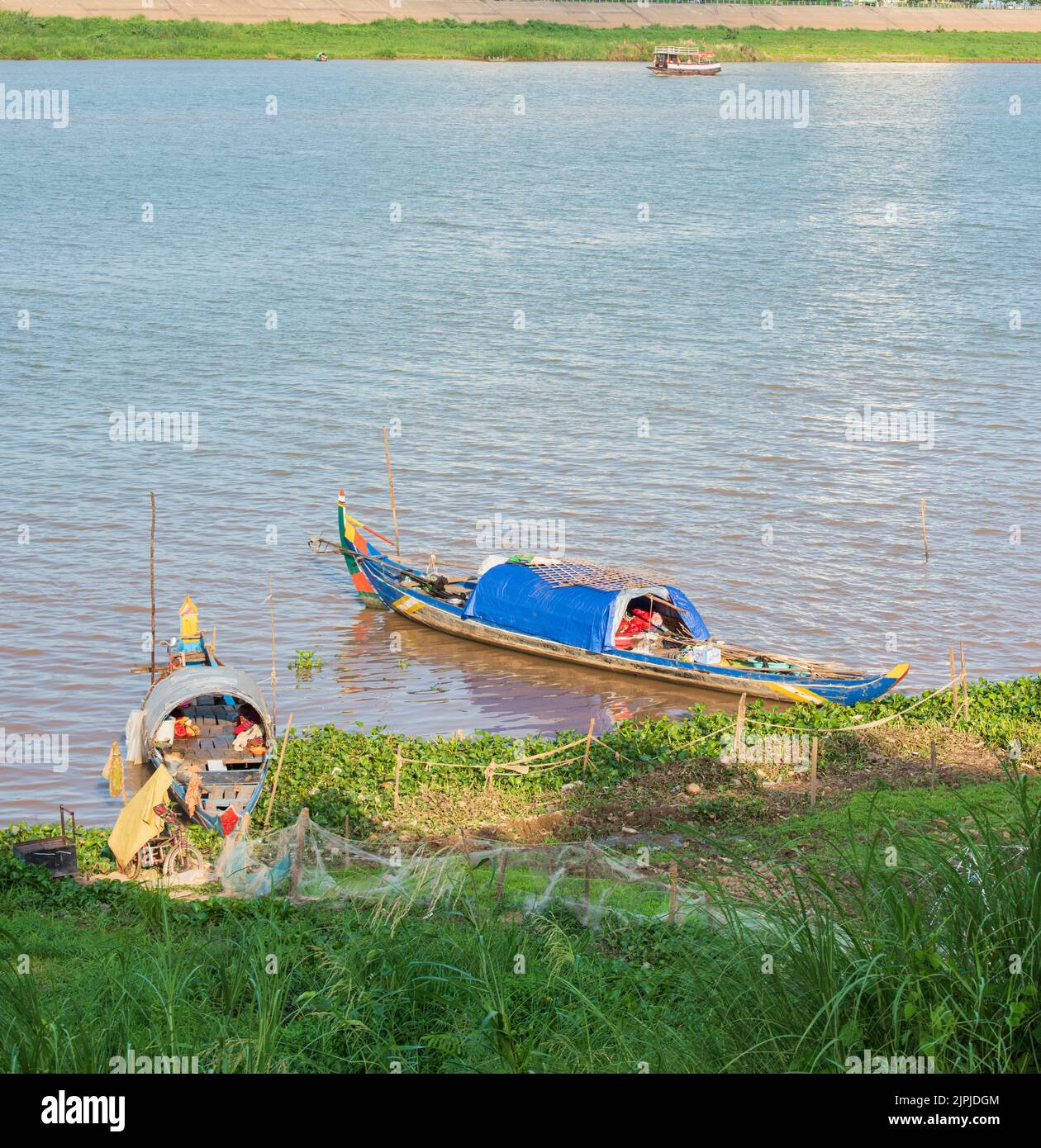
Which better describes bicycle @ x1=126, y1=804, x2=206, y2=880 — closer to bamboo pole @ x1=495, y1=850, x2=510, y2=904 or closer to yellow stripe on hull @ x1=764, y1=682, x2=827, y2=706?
bamboo pole @ x1=495, y1=850, x2=510, y2=904

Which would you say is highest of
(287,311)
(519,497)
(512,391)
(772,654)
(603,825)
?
(287,311)

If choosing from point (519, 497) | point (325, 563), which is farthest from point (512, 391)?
point (325, 563)

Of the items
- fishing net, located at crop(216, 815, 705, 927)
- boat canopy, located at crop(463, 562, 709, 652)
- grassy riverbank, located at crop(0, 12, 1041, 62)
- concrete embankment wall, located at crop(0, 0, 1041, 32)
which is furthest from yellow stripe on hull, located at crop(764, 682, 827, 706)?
concrete embankment wall, located at crop(0, 0, 1041, 32)

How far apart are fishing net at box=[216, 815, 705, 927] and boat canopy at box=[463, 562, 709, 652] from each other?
8.33 m

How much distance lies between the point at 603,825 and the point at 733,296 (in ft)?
121

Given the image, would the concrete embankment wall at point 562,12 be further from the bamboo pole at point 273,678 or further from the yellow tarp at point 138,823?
the yellow tarp at point 138,823

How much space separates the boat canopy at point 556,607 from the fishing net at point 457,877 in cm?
833

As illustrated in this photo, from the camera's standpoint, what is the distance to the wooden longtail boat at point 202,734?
54.1 ft

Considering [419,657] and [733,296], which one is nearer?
[419,657]

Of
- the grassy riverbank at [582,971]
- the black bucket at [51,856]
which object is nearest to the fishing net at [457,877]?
the grassy riverbank at [582,971]

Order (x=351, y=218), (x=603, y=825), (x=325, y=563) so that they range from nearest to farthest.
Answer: (x=603, y=825)
(x=325, y=563)
(x=351, y=218)

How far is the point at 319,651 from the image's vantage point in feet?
78.2

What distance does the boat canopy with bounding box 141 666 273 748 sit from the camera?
17.7 metres
